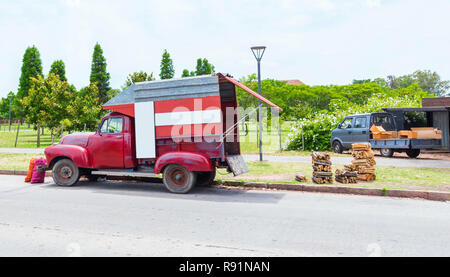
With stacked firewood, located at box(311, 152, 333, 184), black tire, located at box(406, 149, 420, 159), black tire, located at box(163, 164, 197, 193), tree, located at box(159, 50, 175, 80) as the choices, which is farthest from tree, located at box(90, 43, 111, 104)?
stacked firewood, located at box(311, 152, 333, 184)

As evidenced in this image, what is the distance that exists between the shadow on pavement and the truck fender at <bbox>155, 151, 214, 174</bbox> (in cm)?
67

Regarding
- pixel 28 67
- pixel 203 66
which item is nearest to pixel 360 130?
pixel 28 67

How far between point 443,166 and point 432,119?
7189mm

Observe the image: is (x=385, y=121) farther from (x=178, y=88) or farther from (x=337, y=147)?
(x=178, y=88)

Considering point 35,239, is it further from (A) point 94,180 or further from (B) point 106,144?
(A) point 94,180

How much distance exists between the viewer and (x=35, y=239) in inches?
199

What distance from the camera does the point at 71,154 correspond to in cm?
978

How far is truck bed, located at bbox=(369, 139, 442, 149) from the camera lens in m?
15.7

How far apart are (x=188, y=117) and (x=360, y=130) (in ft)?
36.2

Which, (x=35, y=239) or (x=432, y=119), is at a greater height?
(x=432, y=119)

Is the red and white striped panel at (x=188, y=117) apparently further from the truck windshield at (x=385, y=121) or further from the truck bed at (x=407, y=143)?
the truck windshield at (x=385, y=121)

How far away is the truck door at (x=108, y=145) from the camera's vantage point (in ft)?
31.2
